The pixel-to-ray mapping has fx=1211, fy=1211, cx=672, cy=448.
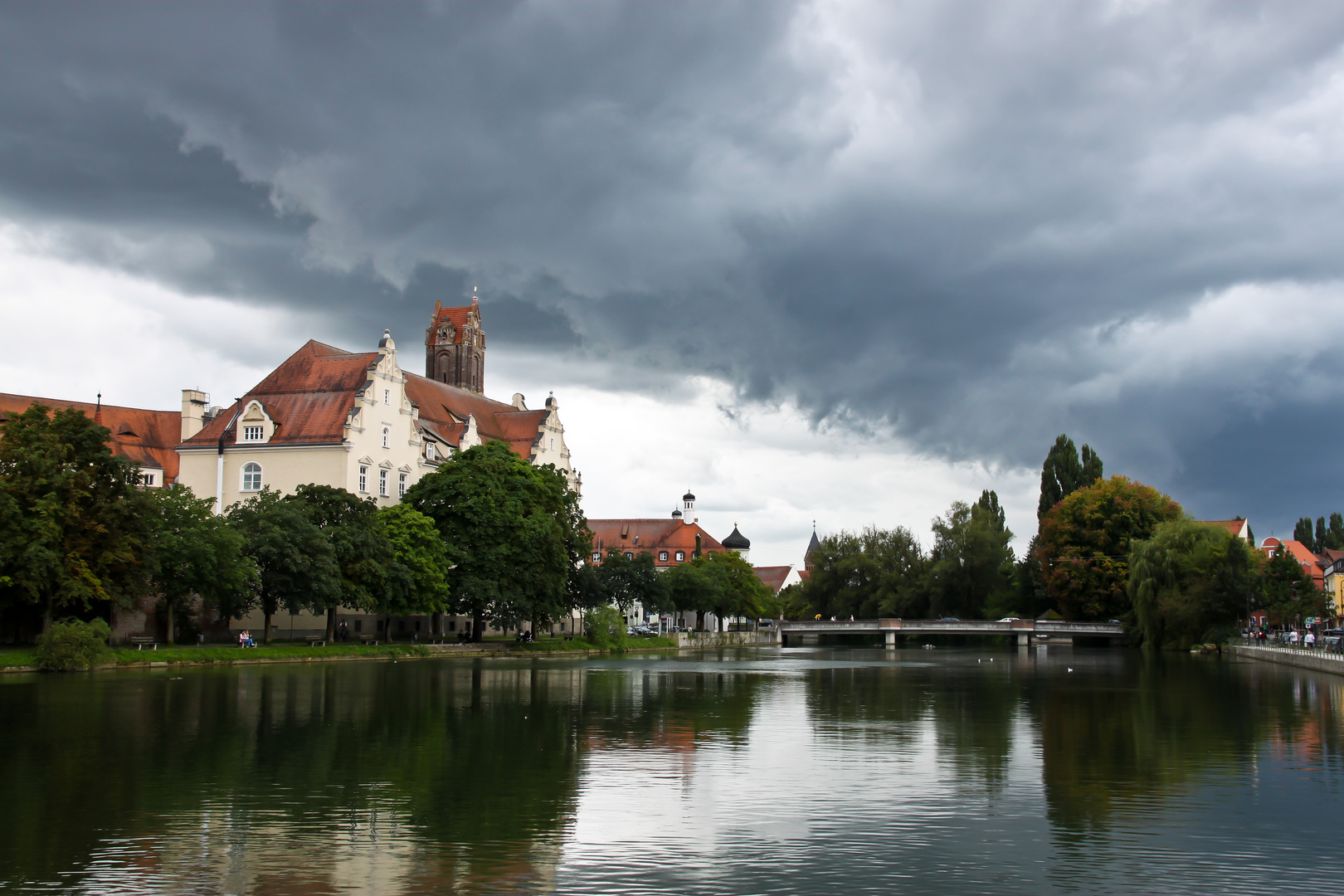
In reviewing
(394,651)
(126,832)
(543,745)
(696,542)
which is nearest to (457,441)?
(394,651)

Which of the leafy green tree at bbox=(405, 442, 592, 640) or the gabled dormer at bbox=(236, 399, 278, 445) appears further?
the gabled dormer at bbox=(236, 399, 278, 445)

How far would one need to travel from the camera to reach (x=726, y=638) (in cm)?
12950

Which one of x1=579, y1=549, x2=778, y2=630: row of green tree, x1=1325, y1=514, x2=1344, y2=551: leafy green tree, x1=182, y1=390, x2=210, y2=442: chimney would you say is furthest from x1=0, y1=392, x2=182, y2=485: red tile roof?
x1=1325, y1=514, x2=1344, y2=551: leafy green tree

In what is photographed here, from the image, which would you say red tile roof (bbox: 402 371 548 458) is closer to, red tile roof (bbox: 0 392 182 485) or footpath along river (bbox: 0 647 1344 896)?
red tile roof (bbox: 0 392 182 485)

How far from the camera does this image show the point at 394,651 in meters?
73.9

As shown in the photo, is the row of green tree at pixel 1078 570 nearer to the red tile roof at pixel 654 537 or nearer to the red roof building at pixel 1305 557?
the red tile roof at pixel 654 537

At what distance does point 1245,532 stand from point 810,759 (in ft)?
507

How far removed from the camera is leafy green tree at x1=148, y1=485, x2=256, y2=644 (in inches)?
2415

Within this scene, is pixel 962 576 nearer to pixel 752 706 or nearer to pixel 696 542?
pixel 696 542

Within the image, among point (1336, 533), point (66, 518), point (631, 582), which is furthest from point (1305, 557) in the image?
point (66, 518)

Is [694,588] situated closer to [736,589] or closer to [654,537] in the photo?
[736,589]

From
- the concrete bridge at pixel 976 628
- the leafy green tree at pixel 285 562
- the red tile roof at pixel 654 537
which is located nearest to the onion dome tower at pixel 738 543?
the red tile roof at pixel 654 537

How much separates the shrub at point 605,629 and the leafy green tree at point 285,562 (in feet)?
92.0

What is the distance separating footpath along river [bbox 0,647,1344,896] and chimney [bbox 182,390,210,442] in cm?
6480
